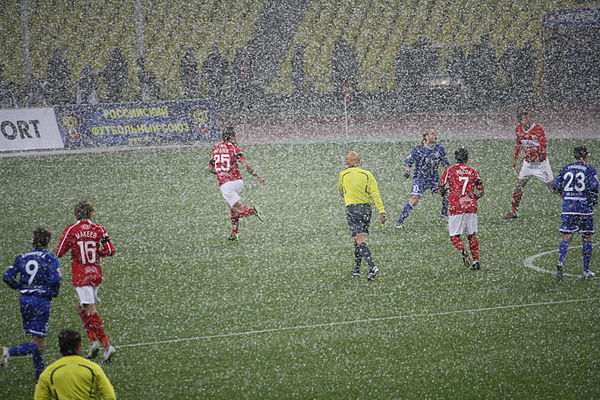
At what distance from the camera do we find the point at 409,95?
124 ft

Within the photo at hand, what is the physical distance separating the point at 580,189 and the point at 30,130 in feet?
76.6

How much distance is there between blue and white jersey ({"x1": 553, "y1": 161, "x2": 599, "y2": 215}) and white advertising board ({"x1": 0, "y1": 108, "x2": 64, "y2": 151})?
22601 mm

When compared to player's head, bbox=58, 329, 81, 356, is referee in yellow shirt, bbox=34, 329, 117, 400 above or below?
below

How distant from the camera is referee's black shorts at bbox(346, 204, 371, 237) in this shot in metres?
12.0

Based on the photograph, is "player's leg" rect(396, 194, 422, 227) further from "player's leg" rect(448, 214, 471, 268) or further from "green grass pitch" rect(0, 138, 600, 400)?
"player's leg" rect(448, 214, 471, 268)

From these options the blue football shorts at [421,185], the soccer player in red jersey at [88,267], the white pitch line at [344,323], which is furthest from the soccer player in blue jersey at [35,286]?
the blue football shorts at [421,185]

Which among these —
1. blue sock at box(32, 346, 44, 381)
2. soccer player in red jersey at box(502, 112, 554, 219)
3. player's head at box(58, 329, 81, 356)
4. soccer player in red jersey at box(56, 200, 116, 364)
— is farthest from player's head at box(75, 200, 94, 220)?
soccer player in red jersey at box(502, 112, 554, 219)

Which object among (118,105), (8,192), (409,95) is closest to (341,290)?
(8,192)

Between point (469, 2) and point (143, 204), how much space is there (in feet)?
104

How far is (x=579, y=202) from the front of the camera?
1145 centimetres

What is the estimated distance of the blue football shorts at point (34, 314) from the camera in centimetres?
827

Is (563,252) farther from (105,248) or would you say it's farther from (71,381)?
(71,381)

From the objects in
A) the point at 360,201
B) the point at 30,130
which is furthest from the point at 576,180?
the point at 30,130

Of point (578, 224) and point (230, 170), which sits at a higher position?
point (230, 170)
